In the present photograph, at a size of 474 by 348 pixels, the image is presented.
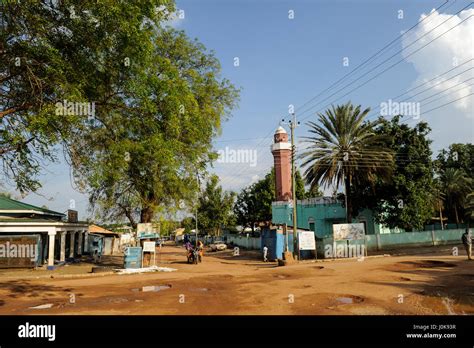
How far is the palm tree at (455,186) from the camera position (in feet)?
149

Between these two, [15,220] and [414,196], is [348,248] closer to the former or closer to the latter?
[414,196]

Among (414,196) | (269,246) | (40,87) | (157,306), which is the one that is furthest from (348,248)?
(40,87)

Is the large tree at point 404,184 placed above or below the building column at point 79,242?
above

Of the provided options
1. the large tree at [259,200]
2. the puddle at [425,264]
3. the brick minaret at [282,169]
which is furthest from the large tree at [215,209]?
the puddle at [425,264]

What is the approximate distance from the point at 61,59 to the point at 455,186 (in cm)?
4916

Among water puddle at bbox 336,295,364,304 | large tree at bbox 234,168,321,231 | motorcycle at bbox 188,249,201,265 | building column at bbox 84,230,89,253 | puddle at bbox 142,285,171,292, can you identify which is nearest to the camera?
water puddle at bbox 336,295,364,304

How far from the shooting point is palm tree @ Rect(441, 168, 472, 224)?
45.4 m

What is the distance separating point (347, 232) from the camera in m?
26.8

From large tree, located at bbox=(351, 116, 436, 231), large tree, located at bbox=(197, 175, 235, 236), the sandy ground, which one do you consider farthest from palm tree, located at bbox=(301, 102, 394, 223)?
large tree, located at bbox=(197, 175, 235, 236)

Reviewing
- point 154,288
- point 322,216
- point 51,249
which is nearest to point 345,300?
point 154,288

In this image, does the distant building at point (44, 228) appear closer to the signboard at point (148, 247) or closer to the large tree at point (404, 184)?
the signboard at point (148, 247)

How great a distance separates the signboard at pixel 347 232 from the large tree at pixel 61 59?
20063mm

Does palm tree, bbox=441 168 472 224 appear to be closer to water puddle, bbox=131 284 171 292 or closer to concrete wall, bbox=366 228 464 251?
concrete wall, bbox=366 228 464 251

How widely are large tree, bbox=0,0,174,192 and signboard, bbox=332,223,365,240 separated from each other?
20.1 m
